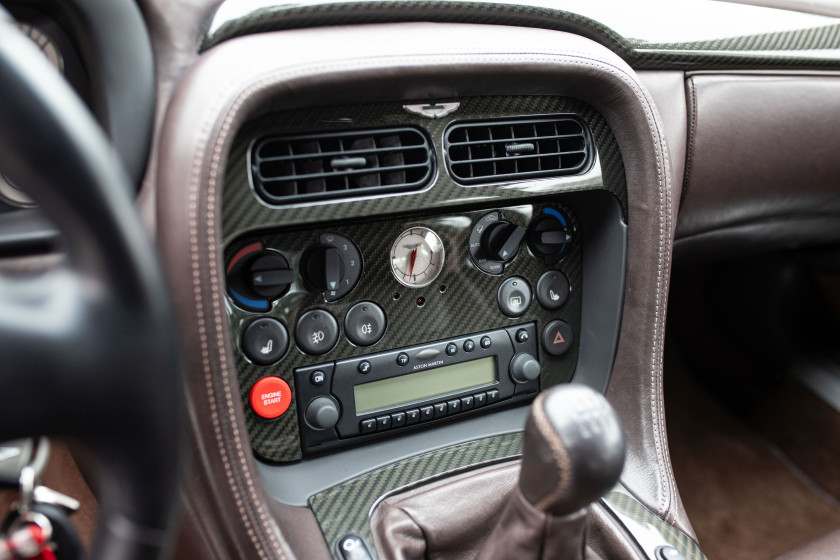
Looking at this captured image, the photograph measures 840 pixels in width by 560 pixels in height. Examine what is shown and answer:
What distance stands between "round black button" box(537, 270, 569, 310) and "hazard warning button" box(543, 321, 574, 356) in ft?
0.12

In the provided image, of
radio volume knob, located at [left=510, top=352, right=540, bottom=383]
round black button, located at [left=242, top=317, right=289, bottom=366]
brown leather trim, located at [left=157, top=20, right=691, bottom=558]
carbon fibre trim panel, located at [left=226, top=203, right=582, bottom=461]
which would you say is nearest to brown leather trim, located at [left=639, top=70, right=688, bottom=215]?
brown leather trim, located at [left=157, top=20, right=691, bottom=558]

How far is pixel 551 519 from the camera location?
80 centimetres

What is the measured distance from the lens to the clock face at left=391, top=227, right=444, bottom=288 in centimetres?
113

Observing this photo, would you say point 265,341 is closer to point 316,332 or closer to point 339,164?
point 316,332

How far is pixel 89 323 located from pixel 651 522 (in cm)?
95

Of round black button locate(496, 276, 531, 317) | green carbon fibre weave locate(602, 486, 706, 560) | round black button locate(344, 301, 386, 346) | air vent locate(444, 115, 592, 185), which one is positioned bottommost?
green carbon fibre weave locate(602, 486, 706, 560)

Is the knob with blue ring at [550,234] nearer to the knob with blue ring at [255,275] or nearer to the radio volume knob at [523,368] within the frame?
the radio volume knob at [523,368]

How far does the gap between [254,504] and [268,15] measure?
66 centimetres

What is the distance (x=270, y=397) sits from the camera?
1064mm

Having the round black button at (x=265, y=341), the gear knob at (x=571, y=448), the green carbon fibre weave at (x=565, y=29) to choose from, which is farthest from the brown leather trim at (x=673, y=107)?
the round black button at (x=265, y=341)

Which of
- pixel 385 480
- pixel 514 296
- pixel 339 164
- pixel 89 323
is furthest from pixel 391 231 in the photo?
pixel 89 323

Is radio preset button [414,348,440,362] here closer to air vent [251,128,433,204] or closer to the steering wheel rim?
air vent [251,128,433,204]

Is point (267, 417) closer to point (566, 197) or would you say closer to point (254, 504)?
point (254, 504)

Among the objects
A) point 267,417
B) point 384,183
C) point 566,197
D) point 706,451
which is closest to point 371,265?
point 384,183
